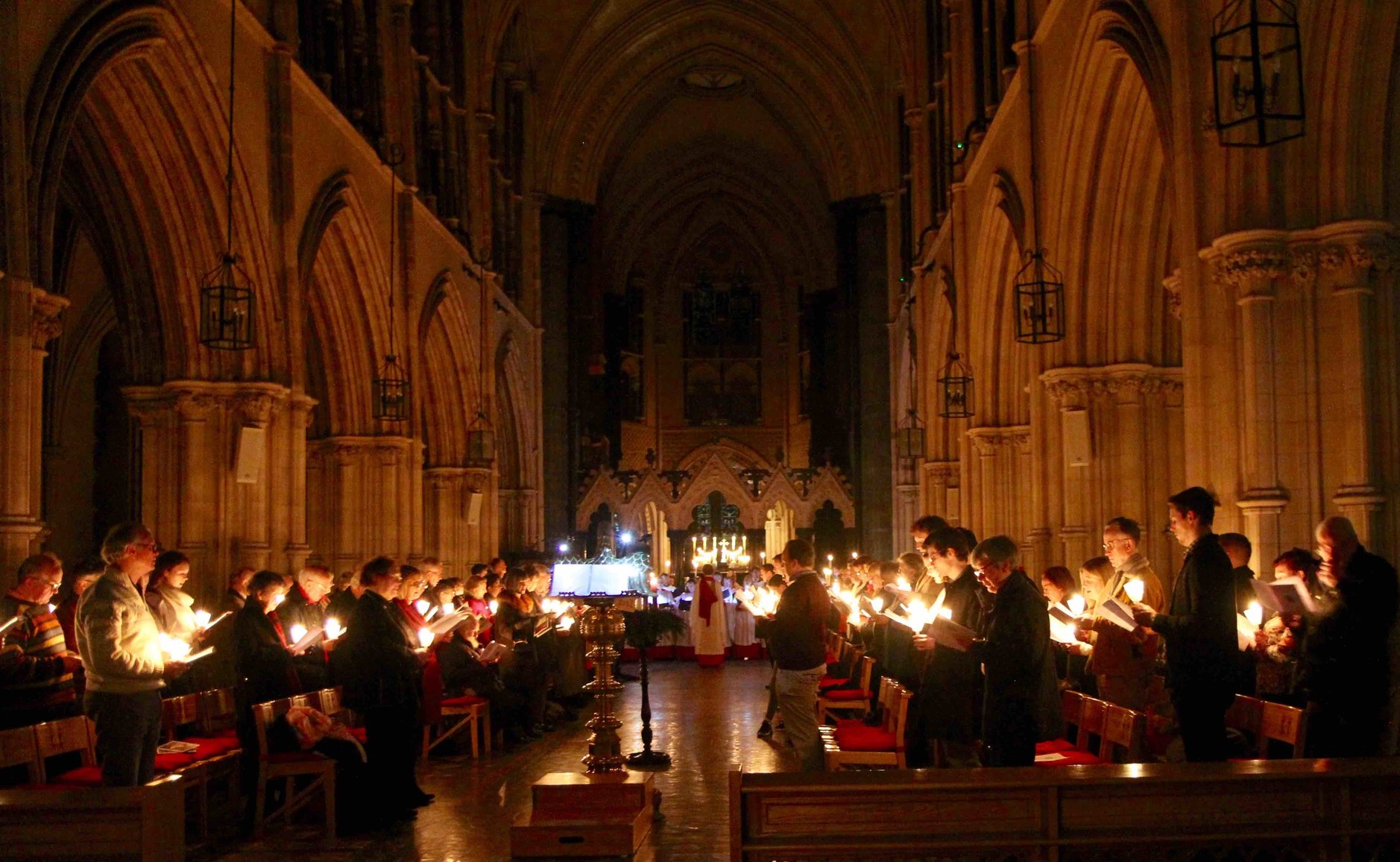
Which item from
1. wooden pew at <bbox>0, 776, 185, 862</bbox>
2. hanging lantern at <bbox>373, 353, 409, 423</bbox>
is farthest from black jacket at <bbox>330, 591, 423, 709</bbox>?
hanging lantern at <bbox>373, 353, 409, 423</bbox>

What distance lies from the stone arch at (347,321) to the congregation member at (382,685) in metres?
8.62

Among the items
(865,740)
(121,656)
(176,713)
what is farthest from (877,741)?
(176,713)

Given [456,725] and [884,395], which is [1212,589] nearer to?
[456,725]

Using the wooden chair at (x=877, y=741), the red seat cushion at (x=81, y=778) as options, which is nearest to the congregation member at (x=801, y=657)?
the wooden chair at (x=877, y=741)

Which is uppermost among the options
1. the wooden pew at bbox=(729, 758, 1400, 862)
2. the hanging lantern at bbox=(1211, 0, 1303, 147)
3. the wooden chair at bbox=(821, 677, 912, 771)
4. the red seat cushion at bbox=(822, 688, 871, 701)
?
the hanging lantern at bbox=(1211, 0, 1303, 147)

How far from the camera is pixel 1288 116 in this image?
7246 millimetres

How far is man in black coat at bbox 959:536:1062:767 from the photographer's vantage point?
6.32 m

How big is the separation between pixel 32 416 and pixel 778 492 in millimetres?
22113

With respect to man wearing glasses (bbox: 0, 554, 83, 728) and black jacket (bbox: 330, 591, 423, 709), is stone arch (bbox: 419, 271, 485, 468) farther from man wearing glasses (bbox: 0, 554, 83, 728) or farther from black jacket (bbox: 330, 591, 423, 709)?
man wearing glasses (bbox: 0, 554, 83, 728)

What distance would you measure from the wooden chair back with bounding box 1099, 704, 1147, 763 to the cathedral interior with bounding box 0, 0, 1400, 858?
297cm

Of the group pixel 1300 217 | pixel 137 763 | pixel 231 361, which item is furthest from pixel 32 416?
pixel 1300 217

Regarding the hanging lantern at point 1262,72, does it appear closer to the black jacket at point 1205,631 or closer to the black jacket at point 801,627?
the black jacket at point 1205,631

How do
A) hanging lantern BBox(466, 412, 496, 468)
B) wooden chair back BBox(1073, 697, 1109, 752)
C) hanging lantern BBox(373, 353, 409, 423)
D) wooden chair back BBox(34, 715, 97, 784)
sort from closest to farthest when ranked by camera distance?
wooden chair back BBox(1073, 697, 1109, 752) → wooden chair back BBox(34, 715, 97, 784) → hanging lantern BBox(373, 353, 409, 423) → hanging lantern BBox(466, 412, 496, 468)

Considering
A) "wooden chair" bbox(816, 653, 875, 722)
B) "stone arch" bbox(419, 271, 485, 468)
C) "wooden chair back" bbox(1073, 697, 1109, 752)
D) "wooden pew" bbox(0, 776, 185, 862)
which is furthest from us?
"stone arch" bbox(419, 271, 485, 468)
